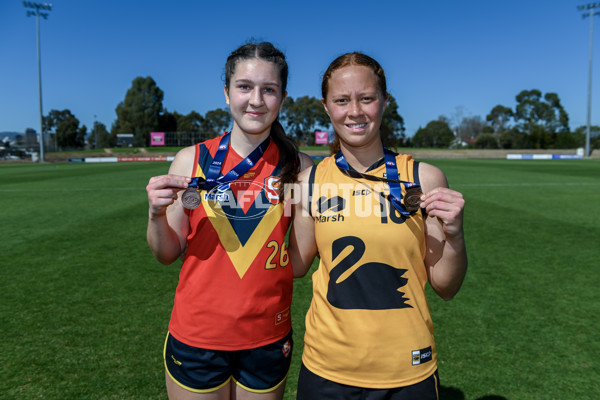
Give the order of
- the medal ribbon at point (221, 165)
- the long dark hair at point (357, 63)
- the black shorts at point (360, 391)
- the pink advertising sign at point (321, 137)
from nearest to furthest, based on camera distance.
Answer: the black shorts at point (360, 391)
the long dark hair at point (357, 63)
the medal ribbon at point (221, 165)
the pink advertising sign at point (321, 137)

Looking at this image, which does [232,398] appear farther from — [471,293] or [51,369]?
[471,293]

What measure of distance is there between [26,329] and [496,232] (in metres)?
7.93

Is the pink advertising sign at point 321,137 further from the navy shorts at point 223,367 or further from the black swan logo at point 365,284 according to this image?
the black swan logo at point 365,284

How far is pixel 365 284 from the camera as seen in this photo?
1.83 metres

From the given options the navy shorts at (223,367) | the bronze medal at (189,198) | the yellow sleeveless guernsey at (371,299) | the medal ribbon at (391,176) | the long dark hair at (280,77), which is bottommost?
the navy shorts at (223,367)

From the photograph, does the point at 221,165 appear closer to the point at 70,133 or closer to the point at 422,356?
the point at 422,356

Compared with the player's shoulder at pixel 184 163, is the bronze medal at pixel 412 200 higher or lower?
lower

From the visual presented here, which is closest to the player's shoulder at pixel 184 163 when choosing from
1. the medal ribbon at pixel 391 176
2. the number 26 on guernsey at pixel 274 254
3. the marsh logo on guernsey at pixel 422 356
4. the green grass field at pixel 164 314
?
the number 26 on guernsey at pixel 274 254

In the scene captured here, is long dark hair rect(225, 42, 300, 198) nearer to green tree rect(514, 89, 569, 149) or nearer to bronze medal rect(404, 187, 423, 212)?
bronze medal rect(404, 187, 423, 212)

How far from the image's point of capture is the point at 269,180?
2.18m

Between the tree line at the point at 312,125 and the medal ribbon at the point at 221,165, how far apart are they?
235ft

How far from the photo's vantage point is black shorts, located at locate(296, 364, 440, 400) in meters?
1.78

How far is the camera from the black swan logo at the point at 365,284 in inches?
71.6

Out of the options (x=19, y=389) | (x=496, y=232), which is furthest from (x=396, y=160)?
(x=496, y=232)
